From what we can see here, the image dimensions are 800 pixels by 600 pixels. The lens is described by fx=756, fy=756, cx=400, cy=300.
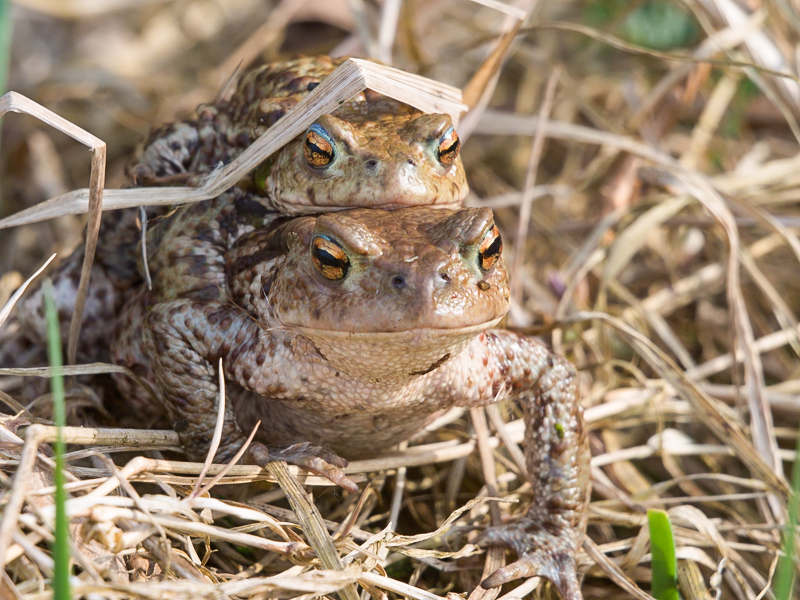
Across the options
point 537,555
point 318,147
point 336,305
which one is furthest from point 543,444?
point 318,147

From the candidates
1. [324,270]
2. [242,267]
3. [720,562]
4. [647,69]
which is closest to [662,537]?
[720,562]

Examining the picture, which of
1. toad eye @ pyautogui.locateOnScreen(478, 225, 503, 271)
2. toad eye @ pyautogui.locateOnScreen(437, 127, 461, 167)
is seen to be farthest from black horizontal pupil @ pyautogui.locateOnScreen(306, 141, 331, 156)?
toad eye @ pyautogui.locateOnScreen(478, 225, 503, 271)

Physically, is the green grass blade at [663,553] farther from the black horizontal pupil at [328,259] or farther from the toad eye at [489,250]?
the black horizontal pupil at [328,259]

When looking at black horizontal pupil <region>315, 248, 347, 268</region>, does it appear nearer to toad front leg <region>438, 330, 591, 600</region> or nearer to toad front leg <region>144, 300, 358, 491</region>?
toad front leg <region>144, 300, 358, 491</region>

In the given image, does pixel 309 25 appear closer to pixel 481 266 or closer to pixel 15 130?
pixel 15 130

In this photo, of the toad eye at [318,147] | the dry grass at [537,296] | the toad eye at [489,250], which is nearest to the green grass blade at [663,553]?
the dry grass at [537,296]

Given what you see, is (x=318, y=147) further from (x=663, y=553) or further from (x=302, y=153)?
(x=663, y=553)
